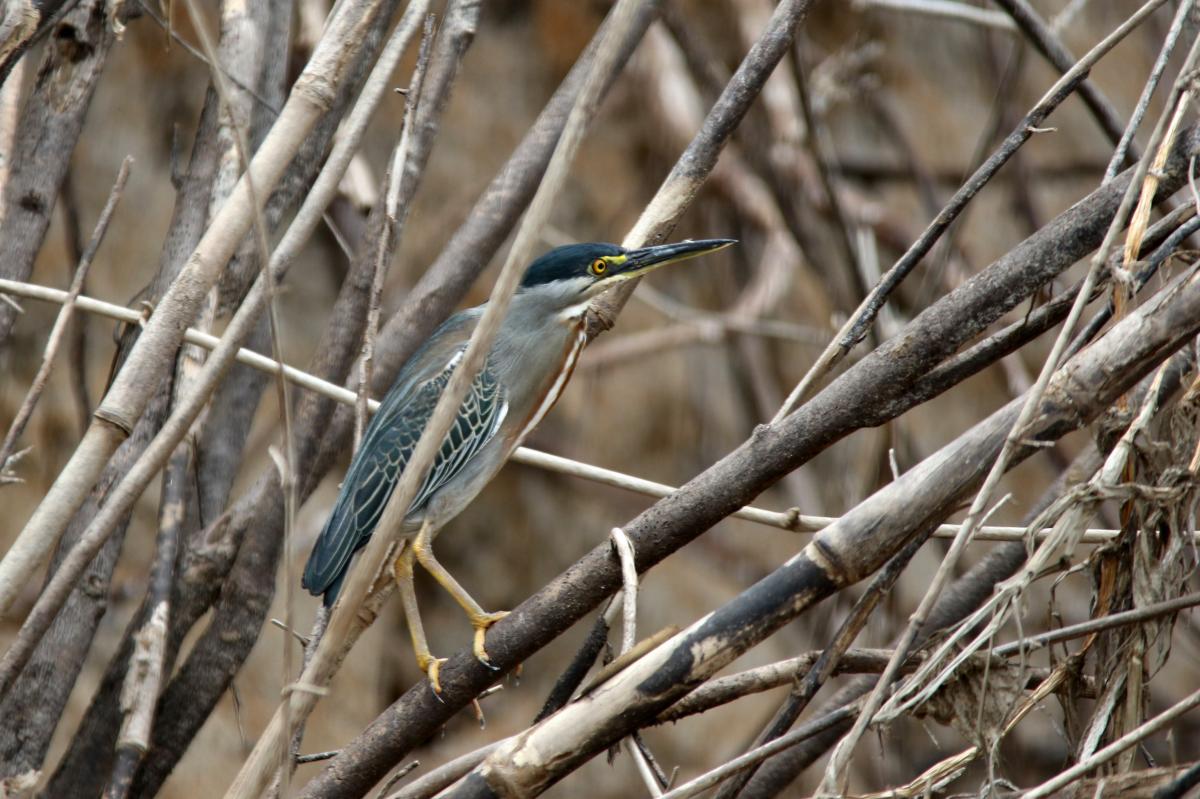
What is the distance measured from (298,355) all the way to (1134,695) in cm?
275

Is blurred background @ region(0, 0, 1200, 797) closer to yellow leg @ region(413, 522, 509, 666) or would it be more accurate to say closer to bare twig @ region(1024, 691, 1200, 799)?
yellow leg @ region(413, 522, 509, 666)

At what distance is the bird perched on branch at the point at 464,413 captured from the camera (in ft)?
6.88

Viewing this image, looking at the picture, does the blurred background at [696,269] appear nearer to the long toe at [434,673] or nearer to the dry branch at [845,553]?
the long toe at [434,673]

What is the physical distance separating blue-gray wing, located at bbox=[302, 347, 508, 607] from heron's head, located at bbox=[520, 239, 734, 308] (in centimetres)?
21

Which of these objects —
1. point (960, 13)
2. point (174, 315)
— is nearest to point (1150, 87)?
point (174, 315)

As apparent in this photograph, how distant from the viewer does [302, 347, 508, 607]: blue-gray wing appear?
2.10 m

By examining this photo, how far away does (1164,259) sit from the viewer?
4.28 ft

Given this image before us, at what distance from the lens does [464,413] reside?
89.6 inches

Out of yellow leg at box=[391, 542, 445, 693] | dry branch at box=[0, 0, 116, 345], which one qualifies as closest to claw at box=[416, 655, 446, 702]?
yellow leg at box=[391, 542, 445, 693]

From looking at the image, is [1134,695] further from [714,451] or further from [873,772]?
[873,772]

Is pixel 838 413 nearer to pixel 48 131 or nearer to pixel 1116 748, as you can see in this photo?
pixel 1116 748

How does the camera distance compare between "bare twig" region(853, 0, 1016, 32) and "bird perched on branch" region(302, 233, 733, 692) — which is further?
"bare twig" region(853, 0, 1016, 32)

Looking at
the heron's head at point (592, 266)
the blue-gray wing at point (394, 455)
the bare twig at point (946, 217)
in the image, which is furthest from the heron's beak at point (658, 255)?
the bare twig at point (946, 217)

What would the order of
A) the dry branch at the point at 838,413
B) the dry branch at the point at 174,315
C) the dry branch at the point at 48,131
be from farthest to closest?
the dry branch at the point at 48,131
the dry branch at the point at 174,315
the dry branch at the point at 838,413
